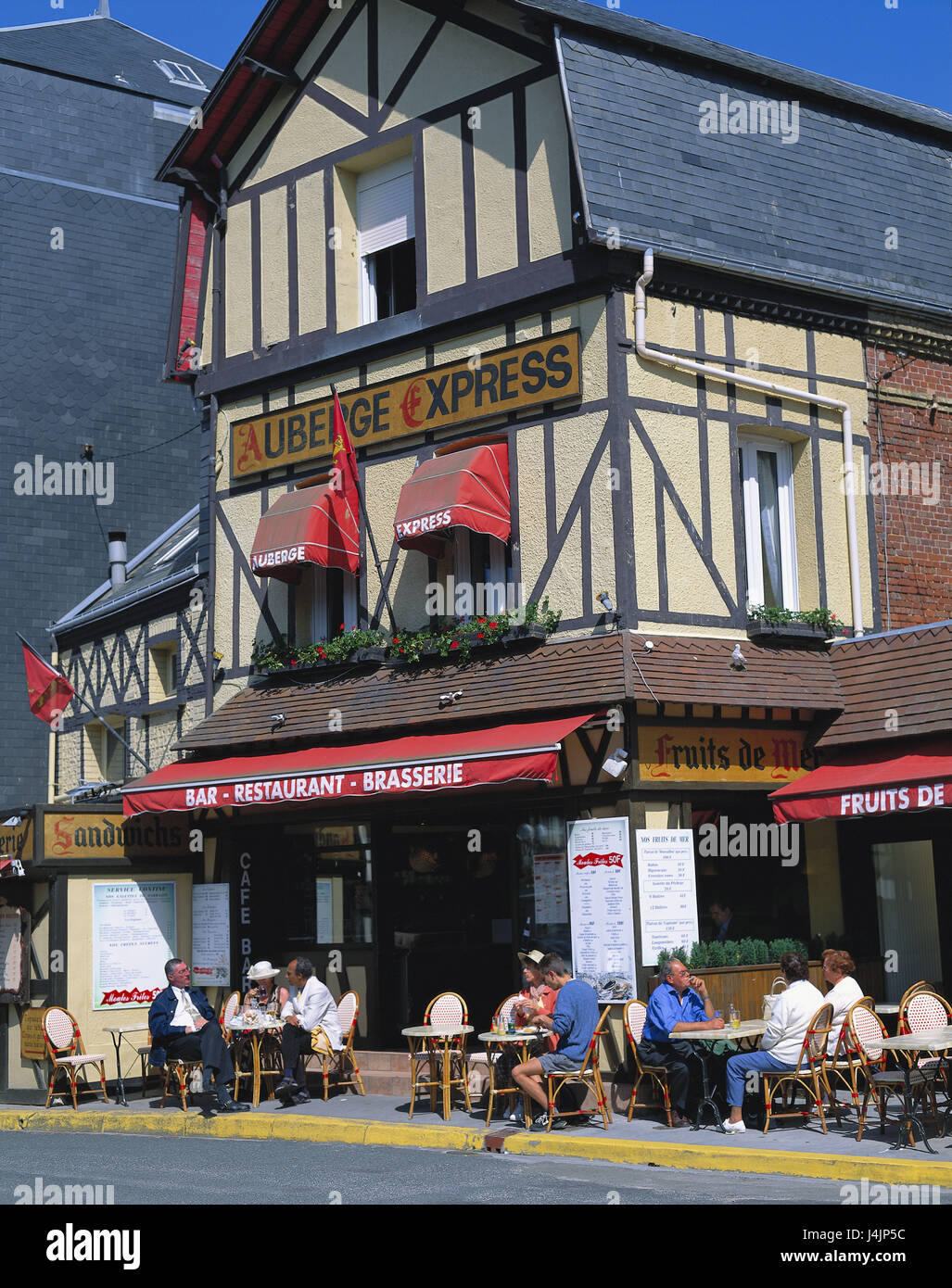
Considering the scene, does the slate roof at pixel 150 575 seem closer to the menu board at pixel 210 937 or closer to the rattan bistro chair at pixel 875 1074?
the menu board at pixel 210 937

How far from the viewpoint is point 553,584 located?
13.9 meters

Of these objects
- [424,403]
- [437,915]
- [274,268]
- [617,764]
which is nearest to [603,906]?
[617,764]

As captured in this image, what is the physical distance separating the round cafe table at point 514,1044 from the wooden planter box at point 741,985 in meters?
1.08

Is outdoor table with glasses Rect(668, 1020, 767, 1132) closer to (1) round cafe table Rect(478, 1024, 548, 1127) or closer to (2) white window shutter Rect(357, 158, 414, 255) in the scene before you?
(1) round cafe table Rect(478, 1024, 548, 1127)

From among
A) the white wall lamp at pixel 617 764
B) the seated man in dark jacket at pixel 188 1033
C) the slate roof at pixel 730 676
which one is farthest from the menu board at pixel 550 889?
the seated man in dark jacket at pixel 188 1033

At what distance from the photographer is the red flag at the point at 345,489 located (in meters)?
15.3

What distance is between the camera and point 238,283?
56.4 ft

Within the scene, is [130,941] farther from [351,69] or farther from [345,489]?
[351,69]

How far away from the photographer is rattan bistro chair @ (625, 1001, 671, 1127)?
448 inches

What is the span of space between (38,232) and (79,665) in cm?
696

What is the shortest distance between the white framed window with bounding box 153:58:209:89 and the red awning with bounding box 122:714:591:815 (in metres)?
15.4

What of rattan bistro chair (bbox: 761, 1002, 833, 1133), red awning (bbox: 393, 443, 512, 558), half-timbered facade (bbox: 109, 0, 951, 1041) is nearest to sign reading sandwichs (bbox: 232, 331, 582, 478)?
half-timbered facade (bbox: 109, 0, 951, 1041)

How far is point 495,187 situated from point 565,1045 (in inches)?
317
